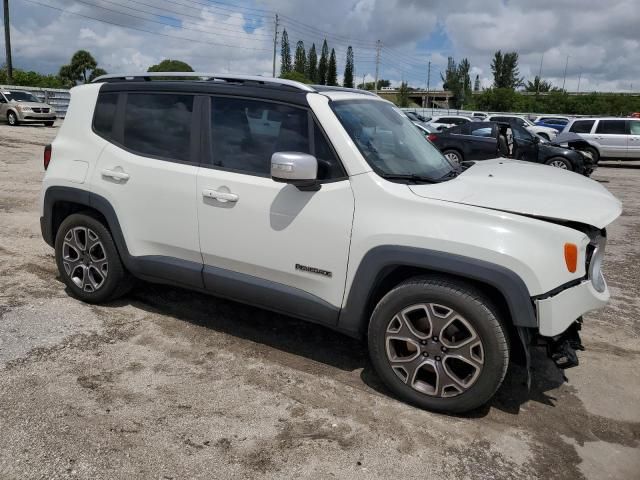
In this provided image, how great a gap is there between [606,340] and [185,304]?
3.52m

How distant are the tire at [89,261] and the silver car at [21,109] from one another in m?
22.2

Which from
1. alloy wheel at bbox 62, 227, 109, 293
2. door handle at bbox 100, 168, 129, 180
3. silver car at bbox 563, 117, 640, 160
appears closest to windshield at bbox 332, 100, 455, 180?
door handle at bbox 100, 168, 129, 180

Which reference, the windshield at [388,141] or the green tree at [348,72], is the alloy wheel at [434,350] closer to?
the windshield at [388,141]

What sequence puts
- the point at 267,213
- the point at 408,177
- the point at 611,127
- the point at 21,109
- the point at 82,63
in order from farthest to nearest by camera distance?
the point at 82,63 < the point at 21,109 < the point at 611,127 < the point at 267,213 < the point at 408,177

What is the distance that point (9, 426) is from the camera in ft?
9.71

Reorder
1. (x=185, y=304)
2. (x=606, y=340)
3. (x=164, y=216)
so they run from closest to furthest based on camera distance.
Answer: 1. (x=164, y=216)
2. (x=606, y=340)
3. (x=185, y=304)

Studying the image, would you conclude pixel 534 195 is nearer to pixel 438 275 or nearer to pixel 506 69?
pixel 438 275

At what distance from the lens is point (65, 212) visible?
4.66 m

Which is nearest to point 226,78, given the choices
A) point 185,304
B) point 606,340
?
point 185,304

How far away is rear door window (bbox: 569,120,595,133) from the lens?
65.3 ft

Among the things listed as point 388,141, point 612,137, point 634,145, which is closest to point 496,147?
point 612,137

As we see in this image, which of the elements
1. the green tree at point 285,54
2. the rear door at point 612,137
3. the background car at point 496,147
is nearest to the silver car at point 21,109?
the background car at point 496,147

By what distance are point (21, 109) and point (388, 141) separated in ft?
79.1

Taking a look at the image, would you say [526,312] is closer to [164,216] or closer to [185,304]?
[164,216]
